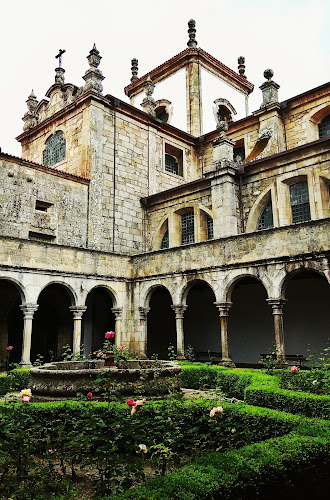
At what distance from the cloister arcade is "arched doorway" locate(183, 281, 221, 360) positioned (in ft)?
0.13

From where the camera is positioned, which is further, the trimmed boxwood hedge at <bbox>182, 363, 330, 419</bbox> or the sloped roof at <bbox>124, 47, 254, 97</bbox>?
the sloped roof at <bbox>124, 47, 254, 97</bbox>

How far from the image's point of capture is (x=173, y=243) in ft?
60.5

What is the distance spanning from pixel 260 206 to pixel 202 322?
→ 212 inches

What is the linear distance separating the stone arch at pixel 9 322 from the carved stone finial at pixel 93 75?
9.59 metres

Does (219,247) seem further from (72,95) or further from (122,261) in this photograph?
(72,95)

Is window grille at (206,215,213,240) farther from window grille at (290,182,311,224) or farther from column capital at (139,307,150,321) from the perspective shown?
column capital at (139,307,150,321)

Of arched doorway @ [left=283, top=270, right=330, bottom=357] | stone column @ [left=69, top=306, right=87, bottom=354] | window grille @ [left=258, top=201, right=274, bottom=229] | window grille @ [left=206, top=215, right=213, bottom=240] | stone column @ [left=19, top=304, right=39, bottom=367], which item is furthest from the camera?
window grille @ [left=206, top=215, right=213, bottom=240]

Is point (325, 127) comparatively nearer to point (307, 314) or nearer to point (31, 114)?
point (307, 314)

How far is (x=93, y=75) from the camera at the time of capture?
1848 centimetres

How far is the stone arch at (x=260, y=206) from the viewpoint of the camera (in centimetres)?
1549

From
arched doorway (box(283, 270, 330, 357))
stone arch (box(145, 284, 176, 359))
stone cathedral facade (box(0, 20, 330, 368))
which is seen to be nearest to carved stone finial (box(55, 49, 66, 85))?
stone cathedral facade (box(0, 20, 330, 368))

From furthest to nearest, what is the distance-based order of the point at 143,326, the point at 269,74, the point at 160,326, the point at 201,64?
the point at 201,64, the point at 160,326, the point at 269,74, the point at 143,326

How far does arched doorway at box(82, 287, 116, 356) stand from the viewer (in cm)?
1697

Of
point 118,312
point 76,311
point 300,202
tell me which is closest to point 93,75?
point 300,202
